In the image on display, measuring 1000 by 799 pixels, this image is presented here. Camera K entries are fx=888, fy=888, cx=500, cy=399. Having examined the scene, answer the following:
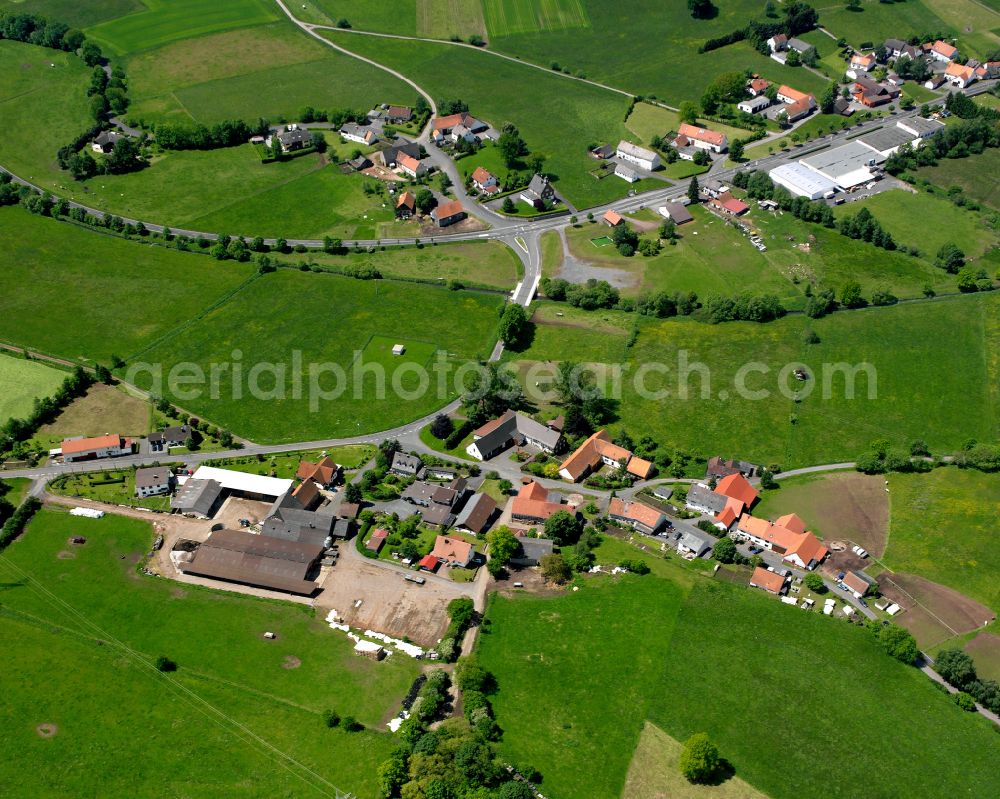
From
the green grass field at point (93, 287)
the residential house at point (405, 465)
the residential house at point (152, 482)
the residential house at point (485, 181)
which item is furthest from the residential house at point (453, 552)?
the residential house at point (485, 181)

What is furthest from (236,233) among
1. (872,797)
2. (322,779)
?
(872,797)

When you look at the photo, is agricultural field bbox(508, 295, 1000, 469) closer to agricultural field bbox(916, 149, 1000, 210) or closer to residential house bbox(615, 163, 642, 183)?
agricultural field bbox(916, 149, 1000, 210)

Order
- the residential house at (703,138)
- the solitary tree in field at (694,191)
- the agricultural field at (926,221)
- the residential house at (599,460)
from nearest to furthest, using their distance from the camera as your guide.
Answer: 1. the residential house at (599,460)
2. the agricultural field at (926,221)
3. the solitary tree in field at (694,191)
4. the residential house at (703,138)

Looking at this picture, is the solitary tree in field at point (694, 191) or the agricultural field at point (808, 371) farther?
the solitary tree in field at point (694, 191)

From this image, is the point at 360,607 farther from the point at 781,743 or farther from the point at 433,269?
the point at 433,269

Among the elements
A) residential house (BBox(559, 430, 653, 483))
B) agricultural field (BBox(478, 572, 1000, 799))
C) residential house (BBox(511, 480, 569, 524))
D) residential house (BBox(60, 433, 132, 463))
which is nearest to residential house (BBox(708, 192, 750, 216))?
residential house (BBox(559, 430, 653, 483))

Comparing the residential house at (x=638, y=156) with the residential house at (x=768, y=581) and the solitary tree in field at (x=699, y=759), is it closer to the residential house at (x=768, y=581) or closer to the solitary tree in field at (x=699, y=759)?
the residential house at (x=768, y=581)
